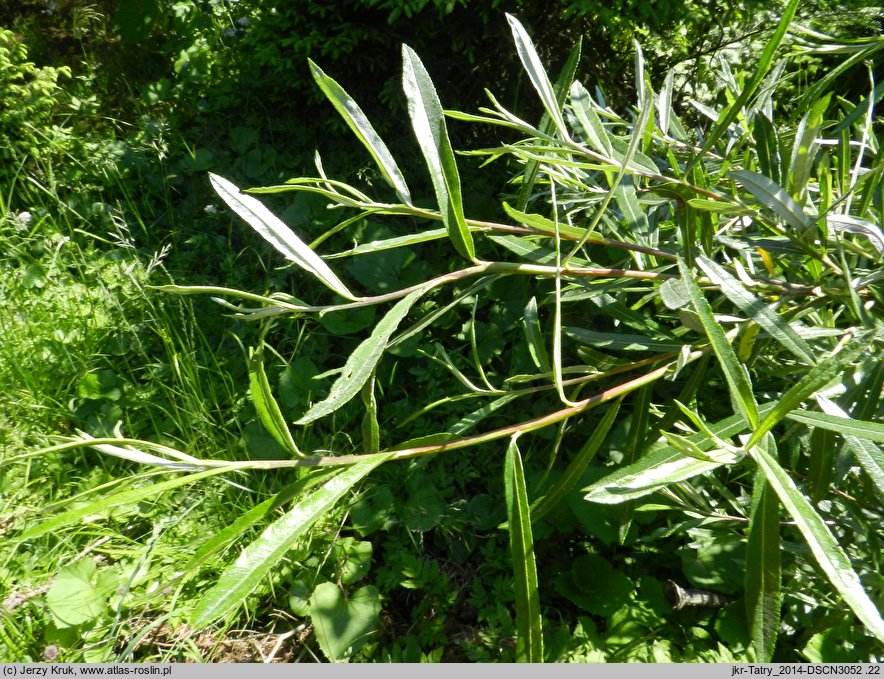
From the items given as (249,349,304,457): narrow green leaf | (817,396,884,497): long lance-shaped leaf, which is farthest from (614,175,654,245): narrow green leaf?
(249,349,304,457): narrow green leaf

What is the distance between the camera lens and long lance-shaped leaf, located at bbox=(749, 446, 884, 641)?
30.5 inches

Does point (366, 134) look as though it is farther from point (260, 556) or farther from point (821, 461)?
point (821, 461)

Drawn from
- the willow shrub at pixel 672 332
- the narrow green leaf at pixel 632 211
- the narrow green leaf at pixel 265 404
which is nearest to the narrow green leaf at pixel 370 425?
the willow shrub at pixel 672 332

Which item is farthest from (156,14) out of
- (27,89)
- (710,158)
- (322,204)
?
(710,158)

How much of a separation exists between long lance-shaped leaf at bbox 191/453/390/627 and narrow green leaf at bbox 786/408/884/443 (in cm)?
65

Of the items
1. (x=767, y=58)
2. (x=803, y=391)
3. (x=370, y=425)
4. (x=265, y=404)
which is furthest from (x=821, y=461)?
(x=265, y=404)

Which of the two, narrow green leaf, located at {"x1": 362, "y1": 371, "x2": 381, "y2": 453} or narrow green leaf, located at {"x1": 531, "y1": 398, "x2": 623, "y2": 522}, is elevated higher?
narrow green leaf, located at {"x1": 362, "y1": 371, "x2": 381, "y2": 453}

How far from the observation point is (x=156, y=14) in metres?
3.13

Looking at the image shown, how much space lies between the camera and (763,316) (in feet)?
3.36

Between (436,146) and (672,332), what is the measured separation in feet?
2.13

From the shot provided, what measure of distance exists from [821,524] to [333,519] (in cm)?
132

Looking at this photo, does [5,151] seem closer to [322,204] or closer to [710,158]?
[322,204]

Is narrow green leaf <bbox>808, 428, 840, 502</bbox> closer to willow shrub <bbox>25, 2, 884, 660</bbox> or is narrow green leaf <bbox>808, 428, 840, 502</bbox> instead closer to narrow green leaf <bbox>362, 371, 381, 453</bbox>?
willow shrub <bbox>25, 2, 884, 660</bbox>

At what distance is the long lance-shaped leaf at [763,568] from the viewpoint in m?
0.94
